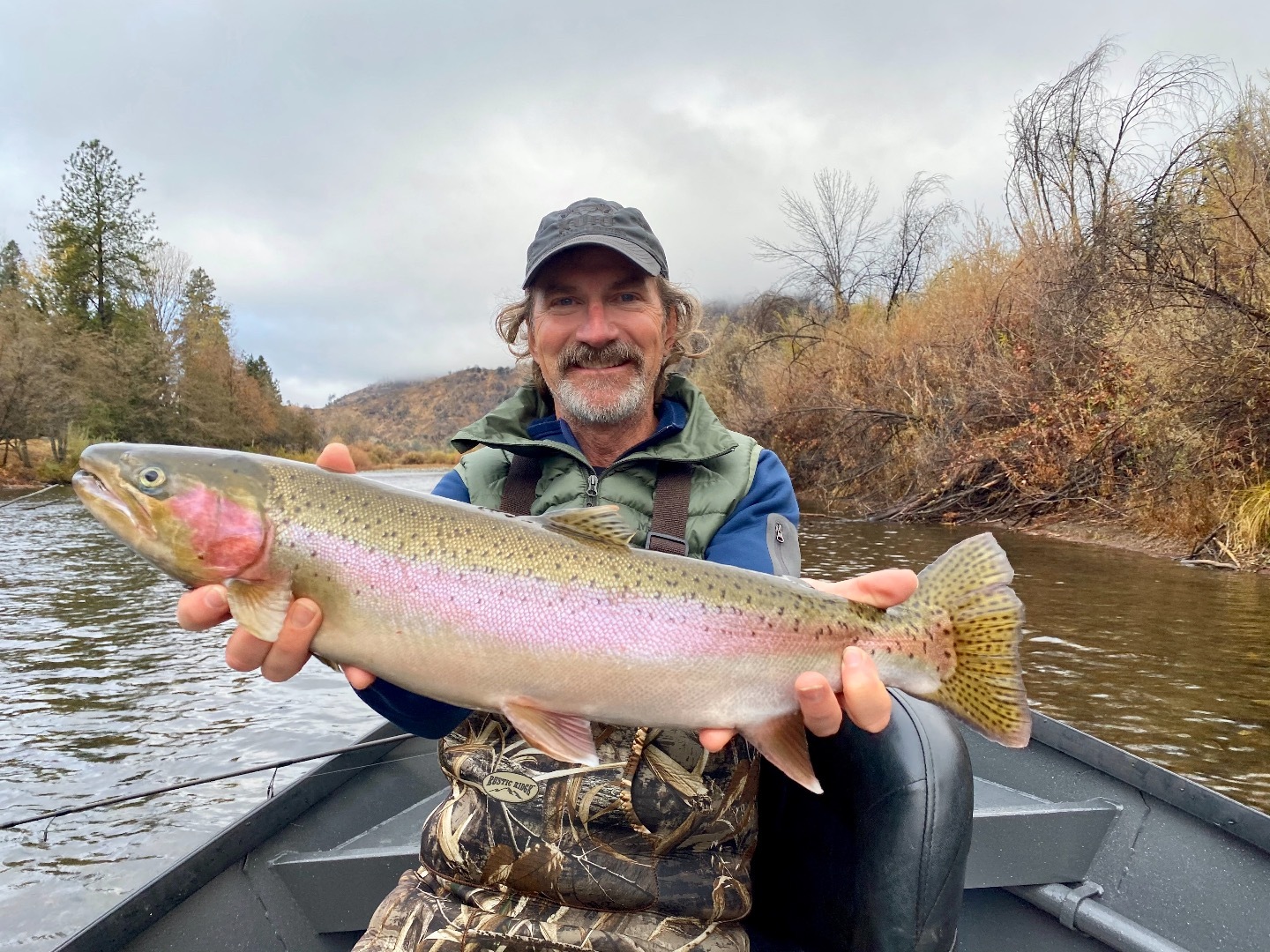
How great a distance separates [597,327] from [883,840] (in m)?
1.89

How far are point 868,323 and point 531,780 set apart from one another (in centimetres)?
2448

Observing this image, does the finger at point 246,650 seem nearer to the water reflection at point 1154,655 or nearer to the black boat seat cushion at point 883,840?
the black boat seat cushion at point 883,840

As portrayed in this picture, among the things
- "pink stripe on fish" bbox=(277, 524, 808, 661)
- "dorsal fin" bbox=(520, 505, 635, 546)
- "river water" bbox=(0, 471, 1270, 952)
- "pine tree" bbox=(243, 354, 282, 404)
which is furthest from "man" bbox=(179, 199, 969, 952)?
"pine tree" bbox=(243, 354, 282, 404)

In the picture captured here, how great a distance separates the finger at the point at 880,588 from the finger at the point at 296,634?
133 cm

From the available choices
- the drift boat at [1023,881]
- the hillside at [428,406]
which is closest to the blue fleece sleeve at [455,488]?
the drift boat at [1023,881]

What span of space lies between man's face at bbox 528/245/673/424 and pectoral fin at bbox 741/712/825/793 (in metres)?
1.26

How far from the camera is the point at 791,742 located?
2.09 metres

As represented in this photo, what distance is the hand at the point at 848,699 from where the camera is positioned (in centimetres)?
204

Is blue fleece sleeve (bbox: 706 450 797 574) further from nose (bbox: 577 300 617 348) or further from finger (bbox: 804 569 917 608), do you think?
nose (bbox: 577 300 617 348)

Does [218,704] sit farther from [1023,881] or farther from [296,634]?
[1023,881]

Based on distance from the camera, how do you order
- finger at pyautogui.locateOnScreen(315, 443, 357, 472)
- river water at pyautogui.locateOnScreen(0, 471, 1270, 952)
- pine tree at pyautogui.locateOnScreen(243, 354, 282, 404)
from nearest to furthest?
finger at pyautogui.locateOnScreen(315, 443, 357, 472) < river water at pyautogui.locateOnScreen(0, 471, 1270, 952) < pine tree at pyautogui.locateOnScreen(243, 354, 282, 404)

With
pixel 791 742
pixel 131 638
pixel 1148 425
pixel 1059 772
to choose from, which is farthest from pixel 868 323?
pixel 791 742

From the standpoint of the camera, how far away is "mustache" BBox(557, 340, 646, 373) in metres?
2.98

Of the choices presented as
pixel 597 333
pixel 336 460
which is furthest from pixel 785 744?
pixel 597 333
